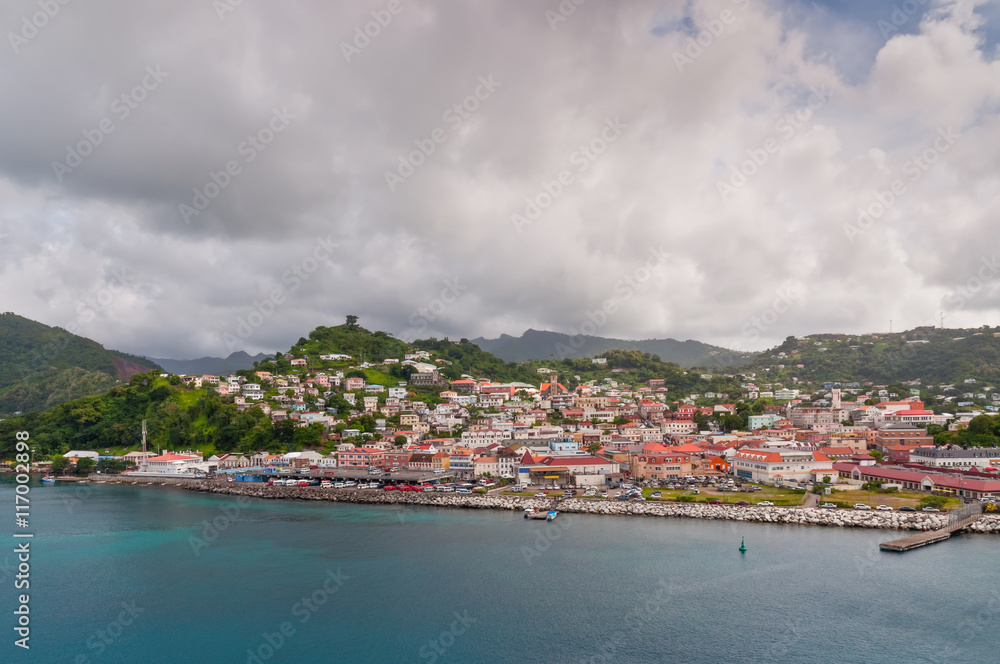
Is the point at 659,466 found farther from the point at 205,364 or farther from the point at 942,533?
the point at 205,364

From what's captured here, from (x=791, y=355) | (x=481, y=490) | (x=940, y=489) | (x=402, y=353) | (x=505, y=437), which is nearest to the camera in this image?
(x=940, y=489)

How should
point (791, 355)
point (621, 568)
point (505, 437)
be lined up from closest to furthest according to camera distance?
point (621, 568) → point (505, 437) → point (791, 355)

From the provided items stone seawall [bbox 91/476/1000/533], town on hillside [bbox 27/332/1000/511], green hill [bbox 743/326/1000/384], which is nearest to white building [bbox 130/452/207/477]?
town on hillside [bbox 27/332/1000/511]

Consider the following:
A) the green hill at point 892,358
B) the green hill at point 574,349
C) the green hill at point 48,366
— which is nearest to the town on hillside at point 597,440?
the green hill at point 892,358

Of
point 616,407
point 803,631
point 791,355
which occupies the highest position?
point 791,355

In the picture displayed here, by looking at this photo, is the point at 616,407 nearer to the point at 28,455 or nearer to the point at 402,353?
Answer: the point at 402,353

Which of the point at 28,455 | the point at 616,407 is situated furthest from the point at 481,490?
the point at 28,455
